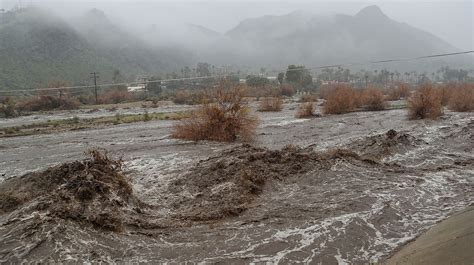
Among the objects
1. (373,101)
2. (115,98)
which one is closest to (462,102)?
(373,101)

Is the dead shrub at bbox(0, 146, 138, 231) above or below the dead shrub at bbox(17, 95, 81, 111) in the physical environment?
above

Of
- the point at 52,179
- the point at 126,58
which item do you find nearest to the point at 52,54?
the point at 126,58

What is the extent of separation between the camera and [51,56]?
442ft

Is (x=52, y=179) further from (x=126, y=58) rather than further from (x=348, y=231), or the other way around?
(x=126, y=58)

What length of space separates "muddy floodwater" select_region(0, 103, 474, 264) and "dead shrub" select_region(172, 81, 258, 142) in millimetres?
3438

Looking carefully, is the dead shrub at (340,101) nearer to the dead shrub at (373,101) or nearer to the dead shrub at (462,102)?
the dead shrub at (373,101)

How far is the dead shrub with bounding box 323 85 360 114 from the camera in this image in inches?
1848

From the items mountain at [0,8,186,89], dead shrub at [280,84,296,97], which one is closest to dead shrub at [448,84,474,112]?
dead shrub at [280,84,296,97]

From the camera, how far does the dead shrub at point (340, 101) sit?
4694 centimetres

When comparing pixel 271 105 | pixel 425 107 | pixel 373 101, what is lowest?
pixel 271 105

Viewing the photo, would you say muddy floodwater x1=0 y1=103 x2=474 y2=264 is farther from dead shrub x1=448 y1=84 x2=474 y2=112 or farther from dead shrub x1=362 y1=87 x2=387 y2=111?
dead shrub x1=362 y1=87 x2=387 y2=111

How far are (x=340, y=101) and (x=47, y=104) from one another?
4326 centimetres

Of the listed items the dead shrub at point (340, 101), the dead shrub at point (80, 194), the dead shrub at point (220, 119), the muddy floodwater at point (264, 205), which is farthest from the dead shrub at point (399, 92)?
the dead shrub at point (80, 194)

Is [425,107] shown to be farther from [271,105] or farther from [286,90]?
→ [286,90]
